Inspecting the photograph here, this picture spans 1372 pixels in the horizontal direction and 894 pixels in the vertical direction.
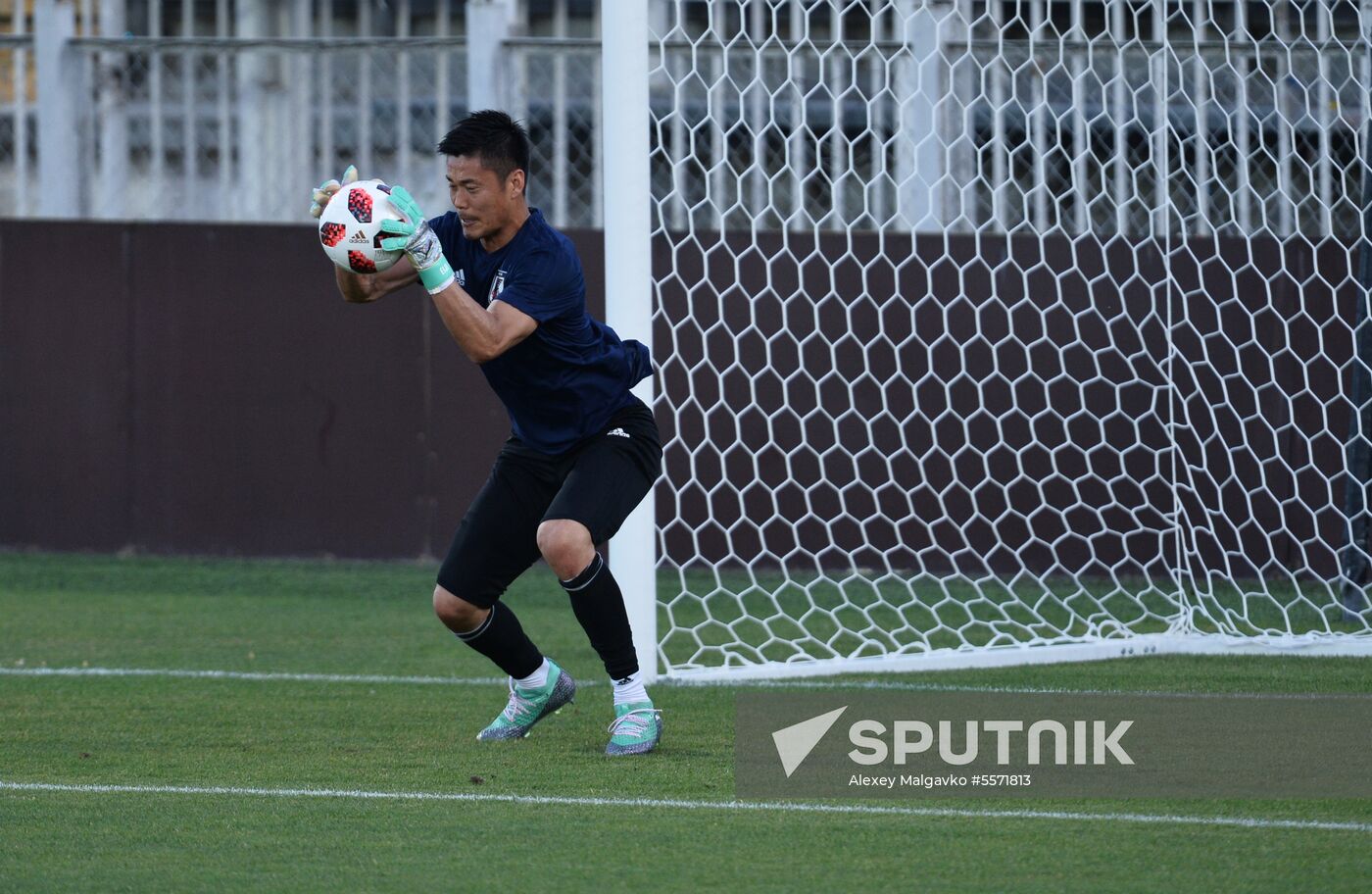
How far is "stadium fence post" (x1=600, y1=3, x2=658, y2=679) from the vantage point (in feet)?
18.9

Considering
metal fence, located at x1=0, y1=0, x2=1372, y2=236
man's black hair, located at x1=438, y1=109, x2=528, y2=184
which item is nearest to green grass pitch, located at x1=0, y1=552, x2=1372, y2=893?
man's black hair, located at x1=438, y1=109, x2=528, y2=184

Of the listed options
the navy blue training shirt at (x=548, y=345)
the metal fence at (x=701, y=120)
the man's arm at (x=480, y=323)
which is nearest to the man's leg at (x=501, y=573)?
the navy blue training shirt at (x=548, y=345)

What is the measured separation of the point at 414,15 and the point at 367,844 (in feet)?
35.5

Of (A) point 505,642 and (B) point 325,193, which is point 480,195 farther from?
(A) point 505,642

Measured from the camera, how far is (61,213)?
34.6 ft

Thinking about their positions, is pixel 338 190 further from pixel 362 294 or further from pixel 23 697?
pixel 23 697

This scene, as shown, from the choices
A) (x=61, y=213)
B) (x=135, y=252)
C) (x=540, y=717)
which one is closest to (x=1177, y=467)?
(x=540, y=717)

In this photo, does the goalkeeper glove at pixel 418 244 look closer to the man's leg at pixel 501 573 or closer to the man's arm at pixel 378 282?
the man's arm at pixel 378 282

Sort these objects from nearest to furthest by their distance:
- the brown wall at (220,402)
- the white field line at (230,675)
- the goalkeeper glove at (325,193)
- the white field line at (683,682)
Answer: the goalkeeper glove at (325,193) < the white field line at (683,682) < the white field line at (230,675) < the brown wall at (220,402)

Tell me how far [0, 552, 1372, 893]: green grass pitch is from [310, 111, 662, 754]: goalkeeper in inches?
9.9

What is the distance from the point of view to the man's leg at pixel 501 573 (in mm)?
4906

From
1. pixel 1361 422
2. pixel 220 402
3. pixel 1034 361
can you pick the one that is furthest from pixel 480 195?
pixel 220 402

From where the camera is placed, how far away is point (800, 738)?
4.92 metres

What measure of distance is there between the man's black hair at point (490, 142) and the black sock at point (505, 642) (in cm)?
124
